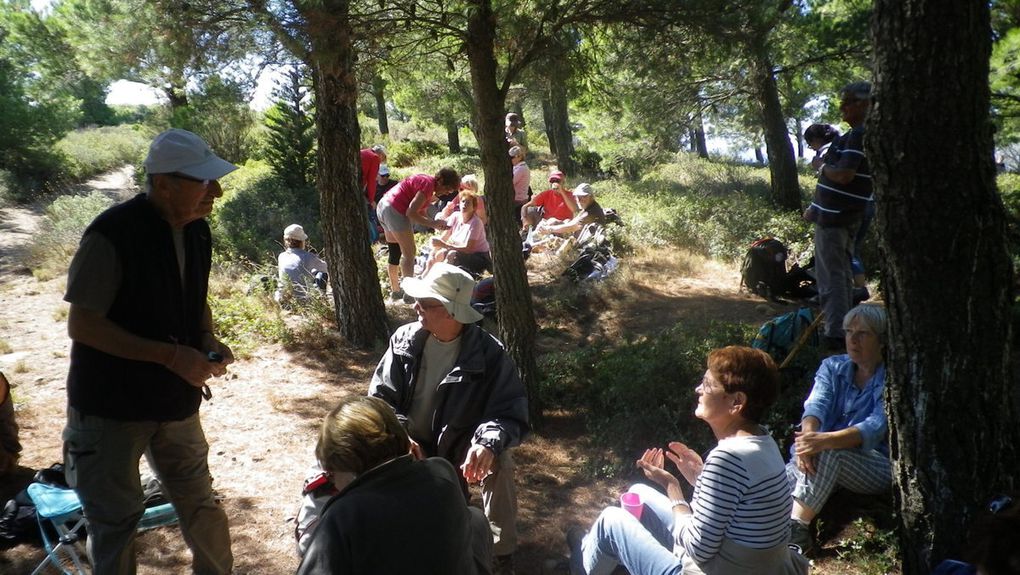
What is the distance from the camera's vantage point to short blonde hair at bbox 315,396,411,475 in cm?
203

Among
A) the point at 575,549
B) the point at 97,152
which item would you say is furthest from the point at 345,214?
the point at 97,152

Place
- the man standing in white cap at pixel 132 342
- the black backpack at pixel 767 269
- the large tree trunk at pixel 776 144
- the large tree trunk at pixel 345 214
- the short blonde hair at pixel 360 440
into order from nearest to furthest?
the short blonde hair at pixel 360 440, the man standing in white cap at pixel 132 342, the large tree trunk at pixel 345 214, the black backpack at pixel 767 269, the large tree trunk at pixel 776 144

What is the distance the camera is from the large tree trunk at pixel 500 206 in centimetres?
467

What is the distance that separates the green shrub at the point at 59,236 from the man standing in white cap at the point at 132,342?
8.68 meters

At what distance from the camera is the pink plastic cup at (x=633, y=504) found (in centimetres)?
296

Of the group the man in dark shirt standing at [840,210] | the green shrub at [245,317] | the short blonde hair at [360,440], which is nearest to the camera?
the short blonde hair at [360,440]

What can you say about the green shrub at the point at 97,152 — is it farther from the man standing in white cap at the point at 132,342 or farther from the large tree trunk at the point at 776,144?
the man standing in white cap at the point at 132,342

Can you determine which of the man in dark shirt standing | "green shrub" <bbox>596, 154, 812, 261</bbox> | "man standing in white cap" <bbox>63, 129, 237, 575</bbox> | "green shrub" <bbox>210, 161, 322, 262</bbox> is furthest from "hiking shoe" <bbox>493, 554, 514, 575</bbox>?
"green shrub" <bbox>210, 161, 322, 262</bbox>

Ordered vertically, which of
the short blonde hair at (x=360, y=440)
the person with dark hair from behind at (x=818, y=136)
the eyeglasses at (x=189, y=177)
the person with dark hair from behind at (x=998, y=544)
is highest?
the person with dark hair from behind at (x=818, y=136)

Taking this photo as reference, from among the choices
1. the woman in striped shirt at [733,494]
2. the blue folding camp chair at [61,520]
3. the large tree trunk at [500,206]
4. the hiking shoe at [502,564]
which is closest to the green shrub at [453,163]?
the large tree trunk at [500,206]

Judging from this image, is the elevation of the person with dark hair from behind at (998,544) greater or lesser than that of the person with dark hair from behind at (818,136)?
lesser

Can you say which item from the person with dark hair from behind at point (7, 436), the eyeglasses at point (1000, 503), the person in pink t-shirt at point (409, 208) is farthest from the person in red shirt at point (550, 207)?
the eyeglasses at point (1000, 503)

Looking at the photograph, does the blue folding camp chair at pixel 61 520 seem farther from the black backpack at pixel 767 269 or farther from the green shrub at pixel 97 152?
the green shrub at pixel 97 152

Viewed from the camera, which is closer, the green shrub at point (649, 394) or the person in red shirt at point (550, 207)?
the green shrub at point (649, 394)
